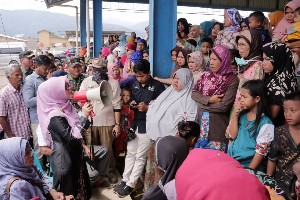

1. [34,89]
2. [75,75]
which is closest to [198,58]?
[34,89]

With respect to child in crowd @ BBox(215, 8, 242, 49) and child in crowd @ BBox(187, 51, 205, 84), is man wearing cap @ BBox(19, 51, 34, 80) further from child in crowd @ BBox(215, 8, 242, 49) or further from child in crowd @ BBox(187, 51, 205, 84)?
child in crowd @ BBox(215, 8, 242, 49)

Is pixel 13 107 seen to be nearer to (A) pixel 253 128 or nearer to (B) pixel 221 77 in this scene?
(B) pixel 221 77

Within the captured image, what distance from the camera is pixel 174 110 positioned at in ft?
10.8

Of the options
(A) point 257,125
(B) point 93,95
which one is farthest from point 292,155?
(B) point 93,95

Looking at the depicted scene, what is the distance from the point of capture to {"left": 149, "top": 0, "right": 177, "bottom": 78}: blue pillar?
4047 mm

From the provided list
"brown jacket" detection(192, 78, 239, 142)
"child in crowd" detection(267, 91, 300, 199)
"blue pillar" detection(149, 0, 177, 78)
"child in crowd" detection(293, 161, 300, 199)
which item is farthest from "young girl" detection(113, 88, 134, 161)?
"child in crowd" detection(293, 161, 300, 199)

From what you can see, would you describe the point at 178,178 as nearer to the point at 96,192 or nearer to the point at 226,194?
the point at 226,194

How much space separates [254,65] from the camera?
9.23 ft

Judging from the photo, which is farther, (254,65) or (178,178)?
(254,65)

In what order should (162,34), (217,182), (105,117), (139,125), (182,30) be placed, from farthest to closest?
(182,30) < (105,117) < (162,34) < (139,125) < (217,182)

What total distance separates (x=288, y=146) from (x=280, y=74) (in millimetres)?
649

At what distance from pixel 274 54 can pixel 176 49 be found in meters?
1.58

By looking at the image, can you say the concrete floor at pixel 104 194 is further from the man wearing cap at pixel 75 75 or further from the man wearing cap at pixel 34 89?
the man wearing cap at pixel 75 75

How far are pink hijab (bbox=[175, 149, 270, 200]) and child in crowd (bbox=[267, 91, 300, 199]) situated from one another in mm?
1131
